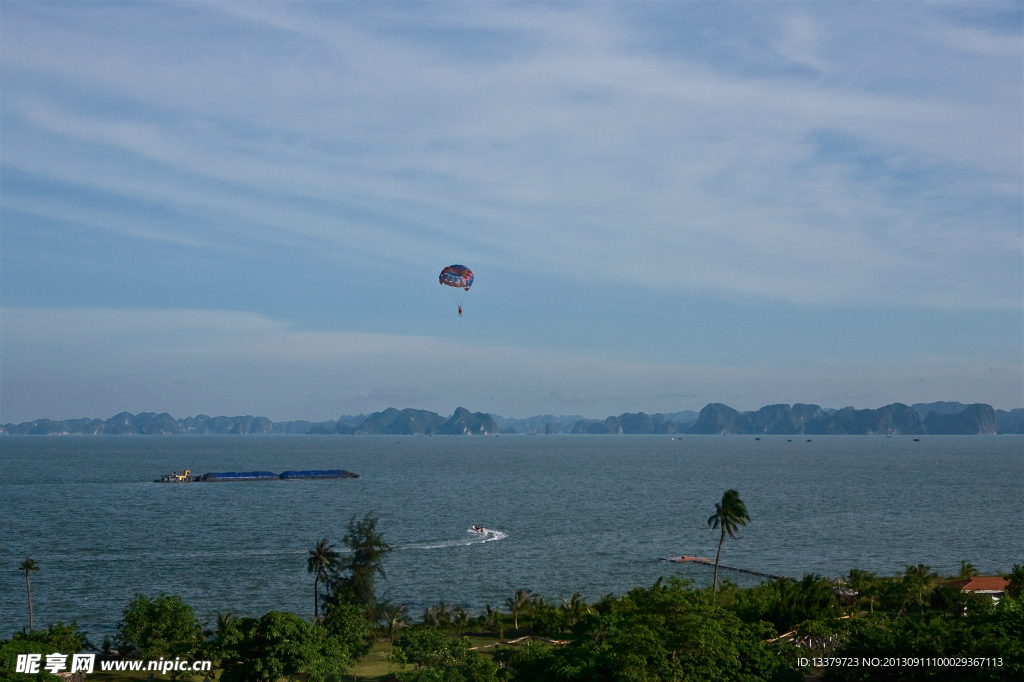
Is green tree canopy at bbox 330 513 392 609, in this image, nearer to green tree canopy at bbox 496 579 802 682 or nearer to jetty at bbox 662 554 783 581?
green tree canopy at bbox 496 579 802 682

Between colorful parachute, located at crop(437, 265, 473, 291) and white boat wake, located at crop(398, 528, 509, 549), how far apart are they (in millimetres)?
31802

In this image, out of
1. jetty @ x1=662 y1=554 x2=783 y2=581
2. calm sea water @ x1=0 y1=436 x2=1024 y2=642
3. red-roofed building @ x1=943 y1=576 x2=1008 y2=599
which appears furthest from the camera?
jetty @ x1=662 y1=554 x2=783 y2=581

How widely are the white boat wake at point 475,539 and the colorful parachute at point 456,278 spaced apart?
3180cm

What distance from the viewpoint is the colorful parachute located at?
9431 centimetres

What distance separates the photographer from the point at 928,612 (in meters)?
57.4

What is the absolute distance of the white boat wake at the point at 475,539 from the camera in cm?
10281

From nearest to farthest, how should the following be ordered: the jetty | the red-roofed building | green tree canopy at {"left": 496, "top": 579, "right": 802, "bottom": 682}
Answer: green tree canopy at {"left": 496, "top": 579, "right": 802, "bottom": 682} → the red-roofed building → the jetty

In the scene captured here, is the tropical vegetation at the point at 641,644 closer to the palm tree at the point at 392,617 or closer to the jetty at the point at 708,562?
the palm tree at the point at 392,617

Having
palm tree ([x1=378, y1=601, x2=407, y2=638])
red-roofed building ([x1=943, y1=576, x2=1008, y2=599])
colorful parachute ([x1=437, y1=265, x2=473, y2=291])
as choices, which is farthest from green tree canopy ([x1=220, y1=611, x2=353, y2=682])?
colorful parachute ([x1=437, y1=265, x2=473, y2=291])

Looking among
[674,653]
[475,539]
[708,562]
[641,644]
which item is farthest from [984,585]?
[475,539]

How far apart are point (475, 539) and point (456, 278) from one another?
34.5 m

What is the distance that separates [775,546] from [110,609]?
Answer: 73719 millimetres

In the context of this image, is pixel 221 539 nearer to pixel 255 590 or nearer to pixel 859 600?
pixel 255 590

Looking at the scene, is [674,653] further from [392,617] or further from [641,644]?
[392,617]
